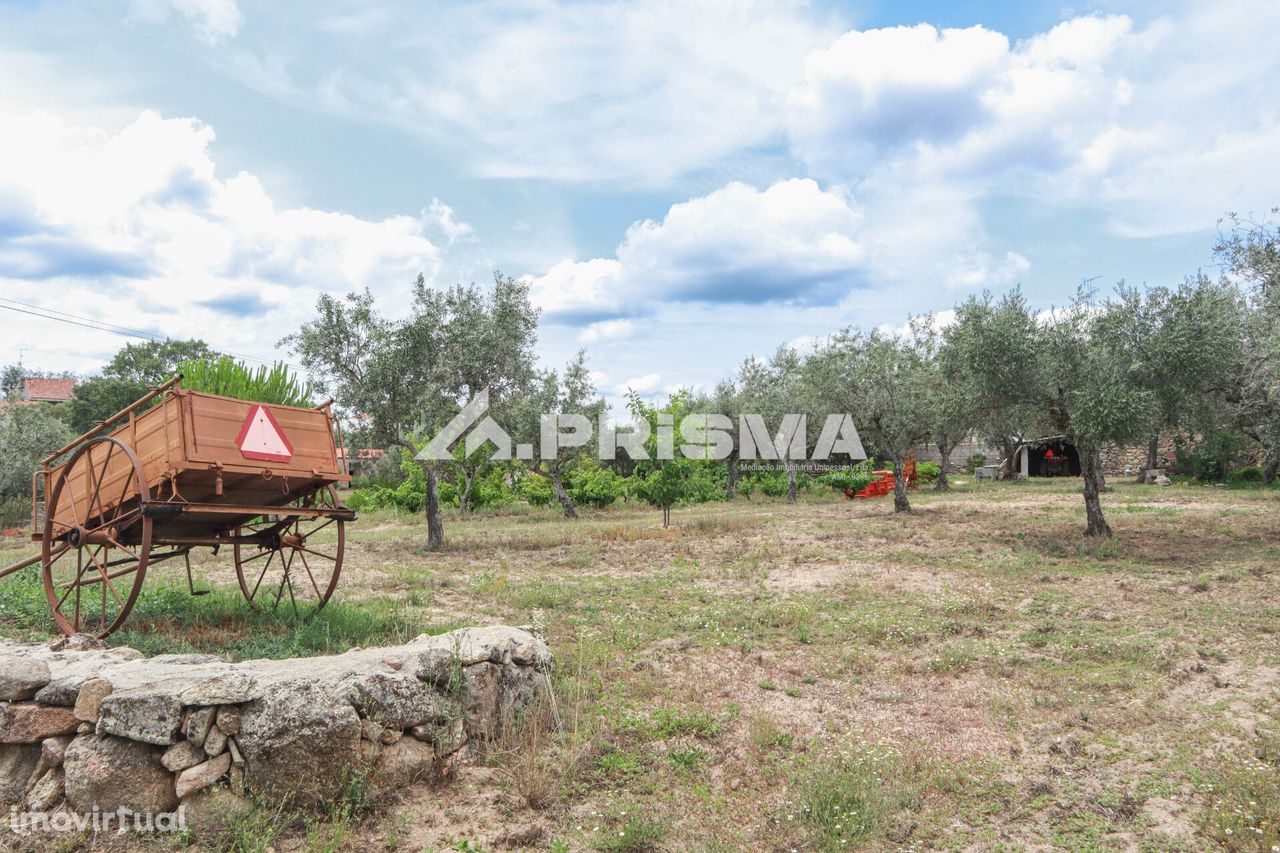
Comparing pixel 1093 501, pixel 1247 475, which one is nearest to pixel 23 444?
pixel 1093 501

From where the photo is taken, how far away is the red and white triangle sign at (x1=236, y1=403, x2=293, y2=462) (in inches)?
304

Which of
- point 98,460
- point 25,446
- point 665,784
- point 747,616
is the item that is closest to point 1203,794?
point 665,784

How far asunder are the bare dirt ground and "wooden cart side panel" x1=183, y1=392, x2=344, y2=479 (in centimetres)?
249

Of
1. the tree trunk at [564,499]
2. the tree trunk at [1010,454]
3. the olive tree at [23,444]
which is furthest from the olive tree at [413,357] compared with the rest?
the tree trunk at [1010,454]

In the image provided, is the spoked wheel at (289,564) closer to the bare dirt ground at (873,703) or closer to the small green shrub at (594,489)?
the bare dirt ground at (873,703)

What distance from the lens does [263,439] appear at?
7.91m

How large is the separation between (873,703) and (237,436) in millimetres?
7071

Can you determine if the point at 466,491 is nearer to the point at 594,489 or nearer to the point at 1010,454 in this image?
the point at 594,489

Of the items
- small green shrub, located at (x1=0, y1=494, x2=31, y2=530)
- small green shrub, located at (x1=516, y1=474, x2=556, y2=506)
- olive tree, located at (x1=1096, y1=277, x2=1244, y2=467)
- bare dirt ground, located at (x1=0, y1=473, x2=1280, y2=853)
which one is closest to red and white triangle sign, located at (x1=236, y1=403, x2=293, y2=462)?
bare dirt ground, located at (x1=0, y1=473, x2=1280, y2=853)

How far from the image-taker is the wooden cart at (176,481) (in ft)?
23.5

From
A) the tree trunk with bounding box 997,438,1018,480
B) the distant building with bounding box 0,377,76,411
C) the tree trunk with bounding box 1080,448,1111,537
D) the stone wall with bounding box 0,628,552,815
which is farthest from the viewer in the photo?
the distant building with bounding box 0,377,76,411

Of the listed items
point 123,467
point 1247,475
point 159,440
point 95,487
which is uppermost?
point 159,440

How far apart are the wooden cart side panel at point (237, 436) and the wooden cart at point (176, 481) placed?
0.01 m

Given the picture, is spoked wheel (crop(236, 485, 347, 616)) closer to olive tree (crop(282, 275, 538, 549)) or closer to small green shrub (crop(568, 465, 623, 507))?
olive tree (crop(282, 275, 538, 549))
